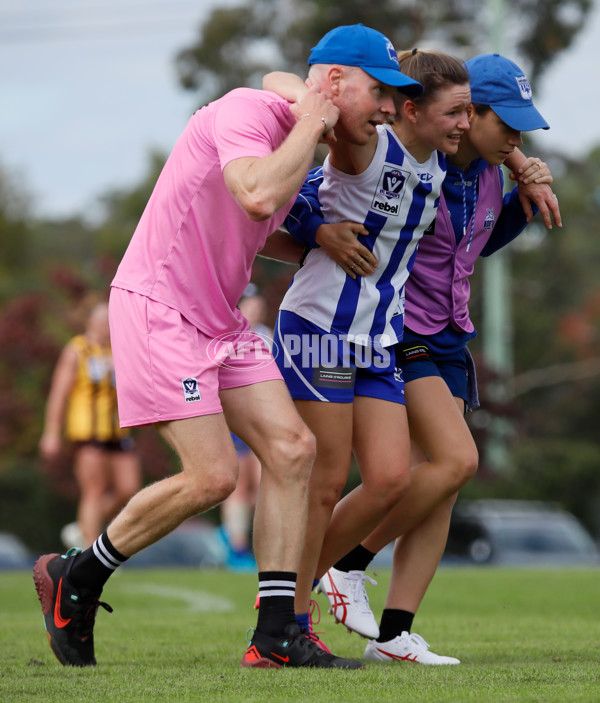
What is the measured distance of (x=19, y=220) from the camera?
2074 inches

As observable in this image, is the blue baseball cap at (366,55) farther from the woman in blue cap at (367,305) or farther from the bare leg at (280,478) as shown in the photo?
the bare leg at (280,478)

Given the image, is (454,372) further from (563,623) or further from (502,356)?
(502,356)

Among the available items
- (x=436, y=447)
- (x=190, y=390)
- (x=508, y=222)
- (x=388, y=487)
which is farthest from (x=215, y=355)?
(x=508, y=222)

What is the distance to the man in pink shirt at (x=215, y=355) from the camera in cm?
439

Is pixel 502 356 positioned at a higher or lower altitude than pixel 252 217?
lower

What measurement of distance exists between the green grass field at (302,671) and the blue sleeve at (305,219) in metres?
1.71

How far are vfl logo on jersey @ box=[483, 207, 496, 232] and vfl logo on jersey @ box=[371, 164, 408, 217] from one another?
0.64 meters

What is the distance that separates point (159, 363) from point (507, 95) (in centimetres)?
188

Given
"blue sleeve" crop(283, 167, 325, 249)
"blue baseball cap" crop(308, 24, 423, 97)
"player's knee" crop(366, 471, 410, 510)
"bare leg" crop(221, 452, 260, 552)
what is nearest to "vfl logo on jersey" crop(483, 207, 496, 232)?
"blue sleeve" crop(283, 167, 325, 249)

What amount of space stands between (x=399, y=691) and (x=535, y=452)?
2555 cm

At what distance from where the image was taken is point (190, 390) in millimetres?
4402

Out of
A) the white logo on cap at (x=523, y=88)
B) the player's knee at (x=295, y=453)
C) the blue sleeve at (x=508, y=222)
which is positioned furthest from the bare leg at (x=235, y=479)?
the white logo on cap at (x=523, y=88)

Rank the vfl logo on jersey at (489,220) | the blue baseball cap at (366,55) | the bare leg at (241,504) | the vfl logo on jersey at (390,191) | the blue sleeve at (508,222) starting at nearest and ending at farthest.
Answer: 1. the blue baseball cap at (366,55)
2. the vfl logo on jersey at (390,191)
3. the vfl logo on jersey at (489,220)
4. the blue sleeve at (508,222)
5. the bare leg at (241,504)

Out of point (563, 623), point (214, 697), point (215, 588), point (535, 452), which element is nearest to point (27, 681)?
point (214, 697)
